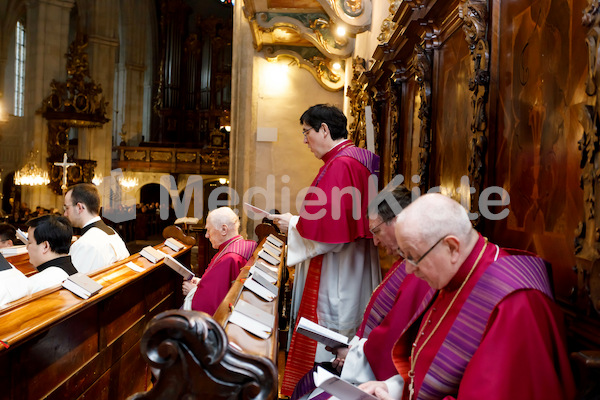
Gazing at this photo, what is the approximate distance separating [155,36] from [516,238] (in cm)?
2383

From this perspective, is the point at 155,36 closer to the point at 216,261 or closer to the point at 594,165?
the point at 216,261

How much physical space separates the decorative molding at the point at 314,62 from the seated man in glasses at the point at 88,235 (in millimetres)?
5009

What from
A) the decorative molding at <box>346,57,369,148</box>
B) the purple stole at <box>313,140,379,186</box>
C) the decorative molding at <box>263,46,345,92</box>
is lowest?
the purple stole at <box>313,140,379,186</box>

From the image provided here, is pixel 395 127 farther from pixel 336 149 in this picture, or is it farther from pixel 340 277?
pixel 340 277

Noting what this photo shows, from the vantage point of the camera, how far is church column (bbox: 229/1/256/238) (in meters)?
8.83

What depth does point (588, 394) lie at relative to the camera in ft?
4.37

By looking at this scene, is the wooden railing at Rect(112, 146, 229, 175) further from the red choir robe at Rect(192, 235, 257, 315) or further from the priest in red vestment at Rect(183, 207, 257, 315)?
the red choir robe at Rect(192, 235, 257, 315)

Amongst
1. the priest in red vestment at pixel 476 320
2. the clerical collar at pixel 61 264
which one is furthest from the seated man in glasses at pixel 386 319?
the clerical collar at pixel 61 264

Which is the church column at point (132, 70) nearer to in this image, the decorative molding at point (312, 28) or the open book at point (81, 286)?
the decorative molding at point (312, 28)

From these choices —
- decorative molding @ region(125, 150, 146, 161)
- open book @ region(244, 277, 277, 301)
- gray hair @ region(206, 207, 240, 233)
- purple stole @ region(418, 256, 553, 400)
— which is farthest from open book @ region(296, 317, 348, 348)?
decorative molding @ region(125, 150, 146, 161)

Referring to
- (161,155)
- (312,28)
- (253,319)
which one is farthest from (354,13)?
(161,155)

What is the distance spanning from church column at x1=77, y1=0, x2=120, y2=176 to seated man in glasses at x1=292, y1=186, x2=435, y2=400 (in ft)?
54.6

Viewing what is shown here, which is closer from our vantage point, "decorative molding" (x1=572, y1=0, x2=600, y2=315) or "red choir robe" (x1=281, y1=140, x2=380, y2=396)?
"decorative molding" (x1=572, y1=0, x2=600, y2=315)

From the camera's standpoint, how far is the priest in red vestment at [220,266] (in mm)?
3709
